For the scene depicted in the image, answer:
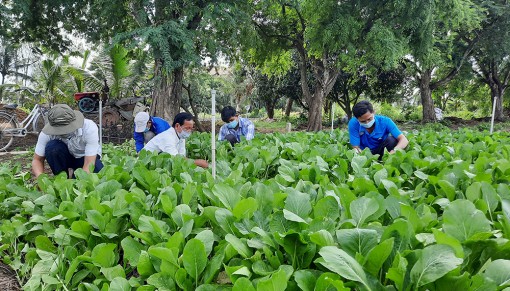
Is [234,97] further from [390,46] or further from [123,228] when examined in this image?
[123,228]

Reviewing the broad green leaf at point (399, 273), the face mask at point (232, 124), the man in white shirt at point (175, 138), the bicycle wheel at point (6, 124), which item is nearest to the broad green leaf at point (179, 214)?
the broad green leaf at point (399, 273)

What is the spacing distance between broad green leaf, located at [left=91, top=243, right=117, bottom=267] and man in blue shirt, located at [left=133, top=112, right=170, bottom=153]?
405cm

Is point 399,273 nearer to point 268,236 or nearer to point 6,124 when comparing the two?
point 268,236

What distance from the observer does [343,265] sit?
1.14 metres

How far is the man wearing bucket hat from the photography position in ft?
12.2

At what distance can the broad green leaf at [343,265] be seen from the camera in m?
1.12

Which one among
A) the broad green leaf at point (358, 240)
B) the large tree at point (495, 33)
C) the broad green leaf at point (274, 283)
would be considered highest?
the large tree at point (495, 33)

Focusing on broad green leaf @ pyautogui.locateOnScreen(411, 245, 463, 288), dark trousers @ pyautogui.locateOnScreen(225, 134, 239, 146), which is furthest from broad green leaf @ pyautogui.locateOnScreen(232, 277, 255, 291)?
dark trousers @ pyautogui.locateOnScreen(225, 134, 239, 146)

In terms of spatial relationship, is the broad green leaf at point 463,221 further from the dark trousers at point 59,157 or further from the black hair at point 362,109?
the dark trousers at point 59,157

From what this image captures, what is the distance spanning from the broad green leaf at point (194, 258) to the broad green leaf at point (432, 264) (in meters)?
0.70

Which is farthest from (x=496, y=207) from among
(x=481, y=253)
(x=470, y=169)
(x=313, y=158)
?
(x=313, y=158)

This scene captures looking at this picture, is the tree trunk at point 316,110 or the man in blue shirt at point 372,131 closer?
the man in blue shirt at point 372,131

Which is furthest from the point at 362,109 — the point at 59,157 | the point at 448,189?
the point at 59,157

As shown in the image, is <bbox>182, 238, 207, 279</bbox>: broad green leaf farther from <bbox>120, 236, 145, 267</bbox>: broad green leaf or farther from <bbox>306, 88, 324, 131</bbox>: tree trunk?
<bbox>306, 88, 324, 131</bbox>: tree trunk
